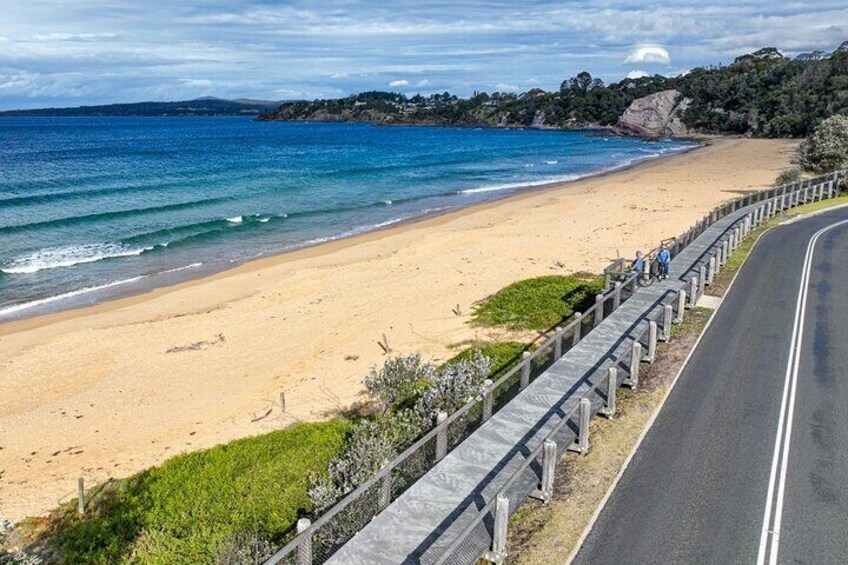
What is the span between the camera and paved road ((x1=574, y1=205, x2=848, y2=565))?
9.15 m

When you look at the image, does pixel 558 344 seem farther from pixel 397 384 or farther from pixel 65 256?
pixel 65 256

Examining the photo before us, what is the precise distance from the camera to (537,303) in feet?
75.5

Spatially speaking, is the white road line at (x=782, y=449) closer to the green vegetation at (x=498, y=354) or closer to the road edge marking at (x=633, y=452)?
the road edge marking at (x=633, y=452)

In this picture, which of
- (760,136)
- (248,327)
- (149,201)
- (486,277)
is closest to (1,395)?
(248,327)

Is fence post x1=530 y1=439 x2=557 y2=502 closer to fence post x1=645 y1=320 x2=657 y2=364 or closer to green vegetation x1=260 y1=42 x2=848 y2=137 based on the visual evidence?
fence post x1=645 y1=320 x2=657 y2=364

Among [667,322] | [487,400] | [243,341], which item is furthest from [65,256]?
[667,322]

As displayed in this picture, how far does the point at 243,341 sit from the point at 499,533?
15847mm

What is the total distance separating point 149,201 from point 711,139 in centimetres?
11736

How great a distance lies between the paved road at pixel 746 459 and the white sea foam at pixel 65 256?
31.9 metres

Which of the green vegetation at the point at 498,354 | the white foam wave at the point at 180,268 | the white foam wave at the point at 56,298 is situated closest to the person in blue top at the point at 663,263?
the green vegetation at the point at 498,354

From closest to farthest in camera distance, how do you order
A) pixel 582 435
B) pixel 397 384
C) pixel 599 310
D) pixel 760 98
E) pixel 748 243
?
pixel 582 435 → pixel 397 384 → pixel 599 310 → pixel 748 243 → pixel 760 98

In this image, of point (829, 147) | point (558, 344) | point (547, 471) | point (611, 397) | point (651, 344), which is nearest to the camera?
point (547, 471)

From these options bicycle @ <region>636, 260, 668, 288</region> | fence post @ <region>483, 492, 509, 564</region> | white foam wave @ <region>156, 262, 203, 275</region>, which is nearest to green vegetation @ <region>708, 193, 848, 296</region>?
bicycle @ <region>636, 260, 668, 288</region>

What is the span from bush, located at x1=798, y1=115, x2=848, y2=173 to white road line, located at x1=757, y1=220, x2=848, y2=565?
34.9 meters
